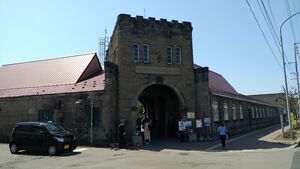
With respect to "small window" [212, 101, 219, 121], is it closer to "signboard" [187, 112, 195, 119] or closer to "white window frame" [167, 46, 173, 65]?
"signboard" [187, 112, 195, 119]

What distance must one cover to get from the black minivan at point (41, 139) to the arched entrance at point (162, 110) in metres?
10.8

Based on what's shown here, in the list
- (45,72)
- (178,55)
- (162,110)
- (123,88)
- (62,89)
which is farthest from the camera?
(162,110)

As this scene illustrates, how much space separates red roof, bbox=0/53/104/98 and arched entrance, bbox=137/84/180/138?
5284 mm

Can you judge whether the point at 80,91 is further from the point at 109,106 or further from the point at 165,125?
the point at 165,125

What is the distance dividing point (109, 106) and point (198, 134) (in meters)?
7.26

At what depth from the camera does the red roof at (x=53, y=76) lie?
23.4 metres

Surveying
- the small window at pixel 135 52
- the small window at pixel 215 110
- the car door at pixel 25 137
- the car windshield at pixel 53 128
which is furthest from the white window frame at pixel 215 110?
the car door at pixel 25 137

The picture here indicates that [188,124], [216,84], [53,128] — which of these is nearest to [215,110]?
[188,124]

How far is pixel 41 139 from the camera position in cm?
1689

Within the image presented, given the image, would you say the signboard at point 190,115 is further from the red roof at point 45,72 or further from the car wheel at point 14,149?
the car wheel at point 14,149

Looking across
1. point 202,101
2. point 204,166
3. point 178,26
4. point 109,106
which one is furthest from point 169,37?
point 204,166

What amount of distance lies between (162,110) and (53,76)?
10131 millimetres

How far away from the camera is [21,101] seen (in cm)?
2402

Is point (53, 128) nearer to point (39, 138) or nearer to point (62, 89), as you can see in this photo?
point (39, 138)
